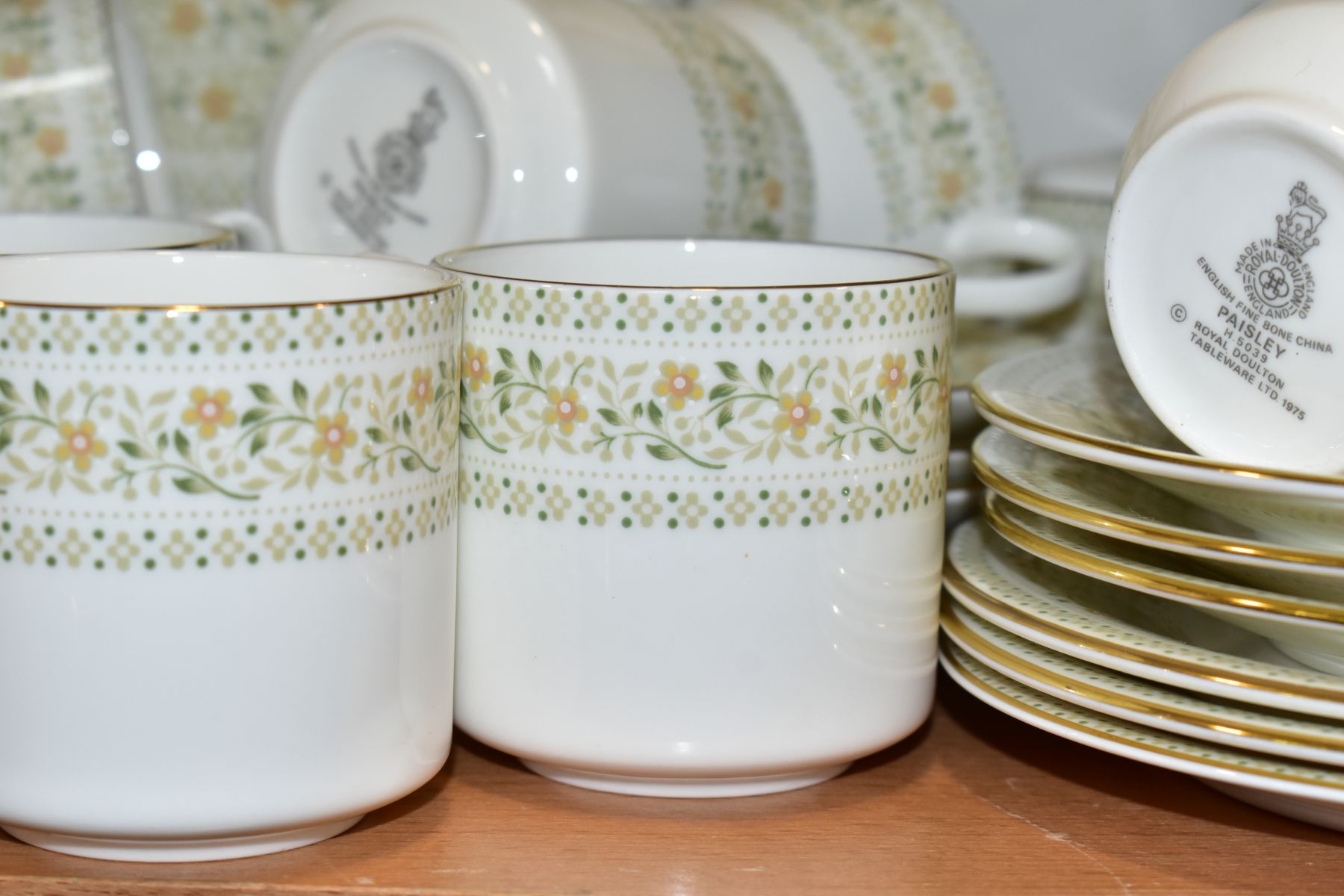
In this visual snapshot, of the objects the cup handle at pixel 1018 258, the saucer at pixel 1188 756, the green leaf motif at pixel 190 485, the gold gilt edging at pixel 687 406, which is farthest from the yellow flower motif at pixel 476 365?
the cup handle at pixel 1018 258

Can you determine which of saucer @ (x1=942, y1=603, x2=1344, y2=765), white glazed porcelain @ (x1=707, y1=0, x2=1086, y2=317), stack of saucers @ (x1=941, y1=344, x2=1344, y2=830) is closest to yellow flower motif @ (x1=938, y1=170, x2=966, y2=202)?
white glazed porcelain @ (x1=707, y1=0, x2=1086, y2=317)

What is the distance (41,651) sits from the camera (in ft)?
1.42

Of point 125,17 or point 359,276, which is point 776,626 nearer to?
point 359,276

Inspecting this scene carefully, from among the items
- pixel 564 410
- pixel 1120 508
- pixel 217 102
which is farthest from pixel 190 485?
pixel 217 102

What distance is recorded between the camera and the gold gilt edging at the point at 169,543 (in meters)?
0.42

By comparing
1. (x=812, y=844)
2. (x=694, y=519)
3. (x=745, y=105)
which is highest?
(x=745, y=105)

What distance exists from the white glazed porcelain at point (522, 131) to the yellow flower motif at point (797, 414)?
21 cm

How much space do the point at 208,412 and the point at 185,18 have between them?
47 centimetres

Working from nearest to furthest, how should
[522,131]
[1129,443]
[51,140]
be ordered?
1. [1129,443]
2. [522,131]
3. [51,140]

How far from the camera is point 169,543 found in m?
0.42

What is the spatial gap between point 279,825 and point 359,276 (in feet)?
0.62

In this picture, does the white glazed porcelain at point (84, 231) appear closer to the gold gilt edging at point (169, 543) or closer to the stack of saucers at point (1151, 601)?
the gold gilt edging at point (169, 543)

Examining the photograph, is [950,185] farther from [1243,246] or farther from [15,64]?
[15,64]

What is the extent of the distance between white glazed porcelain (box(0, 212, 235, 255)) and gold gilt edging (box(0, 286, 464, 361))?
23 centimetres
